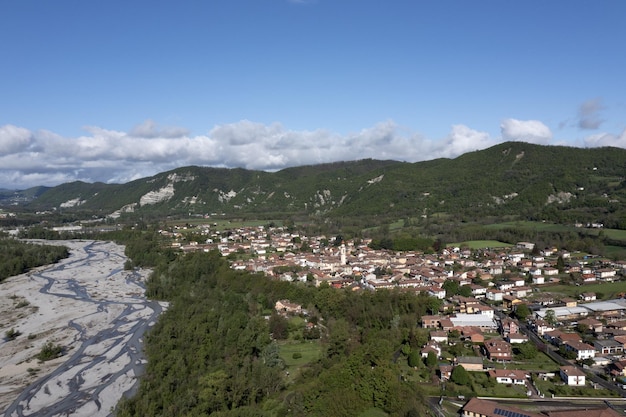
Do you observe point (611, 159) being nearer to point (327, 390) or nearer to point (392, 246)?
point (392, 246)

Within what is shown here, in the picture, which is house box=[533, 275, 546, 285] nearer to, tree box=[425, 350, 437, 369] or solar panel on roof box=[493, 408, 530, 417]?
tree box=[425, 350, 437, 369]

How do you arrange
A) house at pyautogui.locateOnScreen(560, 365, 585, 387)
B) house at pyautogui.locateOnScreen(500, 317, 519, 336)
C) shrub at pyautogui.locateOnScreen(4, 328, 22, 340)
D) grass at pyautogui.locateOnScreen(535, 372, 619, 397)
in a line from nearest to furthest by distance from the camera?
grass at pyautogui.locateOnScreen(535, 372, 619, 397), house at pyautogui.locateOnScreen(560, 365, 585, 387), house at pyautogui.locateOnScreen(500, 317, 519, 336), shrub at pyautogui.locateOnScreen(4, 328, 22, 340)

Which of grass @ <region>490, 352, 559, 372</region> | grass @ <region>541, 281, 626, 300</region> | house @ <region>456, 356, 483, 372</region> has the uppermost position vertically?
house @ <region>456, 356, 483, 372</region>

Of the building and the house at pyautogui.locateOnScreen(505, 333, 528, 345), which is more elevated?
the building

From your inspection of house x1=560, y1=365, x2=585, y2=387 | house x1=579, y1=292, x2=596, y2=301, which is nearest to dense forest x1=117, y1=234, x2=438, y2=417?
house x1=560, y1=365, x2=585, y2=387

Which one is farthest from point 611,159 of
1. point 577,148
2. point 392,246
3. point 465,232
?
point 392,246

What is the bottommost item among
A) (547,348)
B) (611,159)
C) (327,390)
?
(547,348)

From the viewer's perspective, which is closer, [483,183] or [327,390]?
[327,390]
